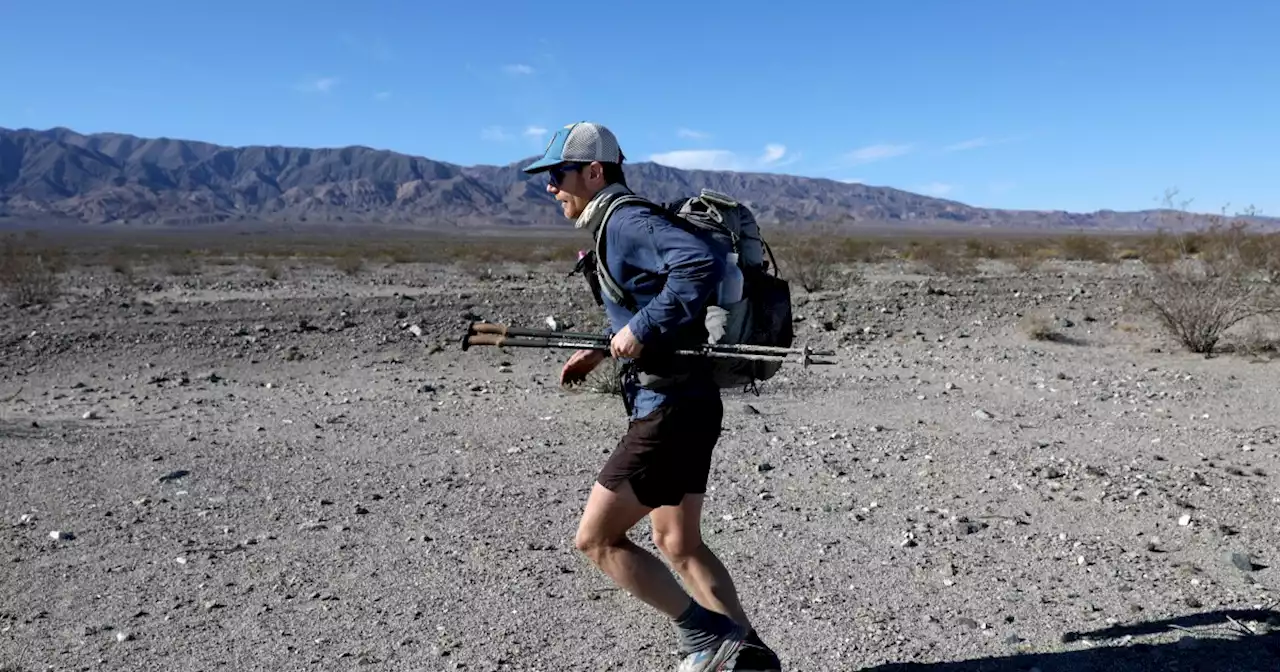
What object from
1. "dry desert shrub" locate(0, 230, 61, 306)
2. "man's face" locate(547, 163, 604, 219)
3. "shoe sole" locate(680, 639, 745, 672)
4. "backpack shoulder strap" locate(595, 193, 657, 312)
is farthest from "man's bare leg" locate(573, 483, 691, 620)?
"dry desert shrub" locate(0, 230, 61, 306)

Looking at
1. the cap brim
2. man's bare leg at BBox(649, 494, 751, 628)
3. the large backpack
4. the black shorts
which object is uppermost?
the cap brim

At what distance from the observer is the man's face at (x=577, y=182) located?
3.04m

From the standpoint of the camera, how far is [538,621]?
13.2 ft

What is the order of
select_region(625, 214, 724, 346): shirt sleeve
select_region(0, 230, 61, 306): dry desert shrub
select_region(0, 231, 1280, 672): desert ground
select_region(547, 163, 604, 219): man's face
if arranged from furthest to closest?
select_region(0, 230, 61, 306): dry desert shrub → select_region(0, 231, 1280, 672): desert ground → select_region(547, 163, 604, 219): man's face → select_region(625, 214, 724, 346): shirt sleeve

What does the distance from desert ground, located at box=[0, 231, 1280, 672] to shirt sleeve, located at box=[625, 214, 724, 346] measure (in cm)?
144

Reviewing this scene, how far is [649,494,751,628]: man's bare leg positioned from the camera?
3248 millimetres

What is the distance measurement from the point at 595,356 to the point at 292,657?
1.54 m

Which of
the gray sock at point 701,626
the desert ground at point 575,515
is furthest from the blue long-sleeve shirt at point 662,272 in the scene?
the desert ground at point 575,515

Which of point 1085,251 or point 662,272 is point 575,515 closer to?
point 662,272

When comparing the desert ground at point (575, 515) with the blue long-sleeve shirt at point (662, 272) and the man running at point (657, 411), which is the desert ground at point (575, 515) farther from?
the blue long-sleeve shirt at point (662, 272)

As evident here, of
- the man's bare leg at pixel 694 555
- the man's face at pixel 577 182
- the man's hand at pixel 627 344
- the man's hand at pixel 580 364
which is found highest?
the man's face at pixel 577 182

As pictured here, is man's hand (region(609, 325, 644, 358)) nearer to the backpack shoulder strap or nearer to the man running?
the man running

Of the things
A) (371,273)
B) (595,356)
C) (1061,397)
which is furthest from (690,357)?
(371,273)

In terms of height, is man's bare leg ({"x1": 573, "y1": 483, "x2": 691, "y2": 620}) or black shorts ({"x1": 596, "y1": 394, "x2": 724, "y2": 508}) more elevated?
black shorts ({"x1": 596, "y1": 394, "x2": 724, "y2": 508})
